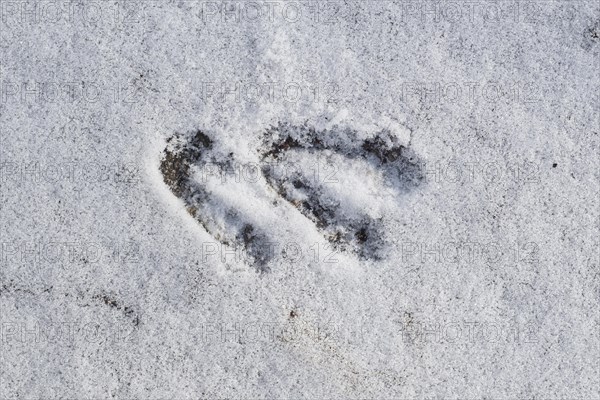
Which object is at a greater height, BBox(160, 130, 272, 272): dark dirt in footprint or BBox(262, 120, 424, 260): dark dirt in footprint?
BBox(262, 120, 424, 260): dark dirt in footprint

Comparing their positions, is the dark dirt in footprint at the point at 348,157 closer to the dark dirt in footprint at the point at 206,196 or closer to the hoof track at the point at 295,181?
the hoof track at the point at 295,181

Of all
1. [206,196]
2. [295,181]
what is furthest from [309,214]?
[206,196]

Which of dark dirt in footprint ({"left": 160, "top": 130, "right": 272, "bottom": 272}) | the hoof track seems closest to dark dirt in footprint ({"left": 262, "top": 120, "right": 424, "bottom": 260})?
the hoof track

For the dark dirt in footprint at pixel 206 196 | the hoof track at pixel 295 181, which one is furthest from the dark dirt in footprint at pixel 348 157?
the dark dirt in footprint at pixel 206 196

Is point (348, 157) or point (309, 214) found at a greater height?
point (348, 157)

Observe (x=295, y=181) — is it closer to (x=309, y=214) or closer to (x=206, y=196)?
(x=309, y=214)

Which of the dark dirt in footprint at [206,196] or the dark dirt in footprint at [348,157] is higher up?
the dark dirt in footprint at [348,157]

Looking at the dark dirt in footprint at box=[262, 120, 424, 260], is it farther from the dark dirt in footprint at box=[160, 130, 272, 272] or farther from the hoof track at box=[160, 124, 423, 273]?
the dark dirt in footprint at box=[160, 130, 272, 272]
